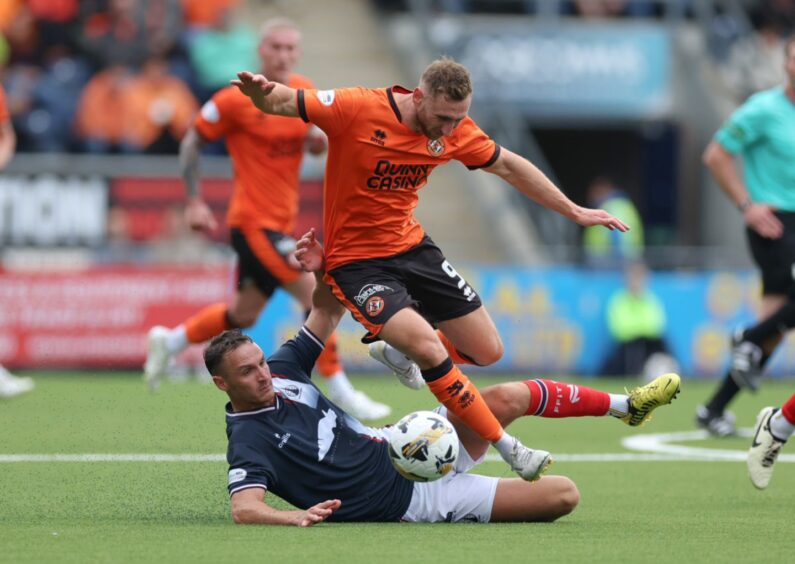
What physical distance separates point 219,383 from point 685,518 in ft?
7.65

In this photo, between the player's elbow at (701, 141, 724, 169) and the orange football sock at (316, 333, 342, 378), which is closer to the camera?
the player's elbow at (701, 141, 724, 169)

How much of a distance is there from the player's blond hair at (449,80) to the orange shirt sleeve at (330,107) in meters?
0.51

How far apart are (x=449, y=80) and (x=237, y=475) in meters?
2.17

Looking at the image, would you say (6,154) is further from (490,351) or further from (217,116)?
(490,351)

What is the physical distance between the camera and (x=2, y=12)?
1862cm

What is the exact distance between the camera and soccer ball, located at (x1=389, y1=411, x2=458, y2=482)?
A: 21.2 ft

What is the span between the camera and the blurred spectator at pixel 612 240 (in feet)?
60.4

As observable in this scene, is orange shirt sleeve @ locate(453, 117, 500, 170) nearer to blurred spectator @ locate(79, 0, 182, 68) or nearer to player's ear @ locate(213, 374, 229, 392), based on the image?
player's ear @ locate(213, 374, 229, 392)

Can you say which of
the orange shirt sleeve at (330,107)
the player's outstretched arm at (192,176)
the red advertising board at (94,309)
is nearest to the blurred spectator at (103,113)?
A: the red advertising board at (94,309)

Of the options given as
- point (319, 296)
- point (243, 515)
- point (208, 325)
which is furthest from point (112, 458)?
point (243, 515)

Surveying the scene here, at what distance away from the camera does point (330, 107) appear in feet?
24.8

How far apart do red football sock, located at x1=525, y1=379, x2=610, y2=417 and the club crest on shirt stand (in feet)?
4.25

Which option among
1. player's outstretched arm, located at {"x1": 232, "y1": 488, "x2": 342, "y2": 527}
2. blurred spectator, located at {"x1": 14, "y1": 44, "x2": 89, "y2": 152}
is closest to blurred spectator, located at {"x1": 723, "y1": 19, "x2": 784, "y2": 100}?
blurred spectator, located at {"x1": 14, "y1": 44, "x2": 89, "y2": 152}

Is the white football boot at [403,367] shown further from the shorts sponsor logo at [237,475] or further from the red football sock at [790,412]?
the red football sock at [790,412]
